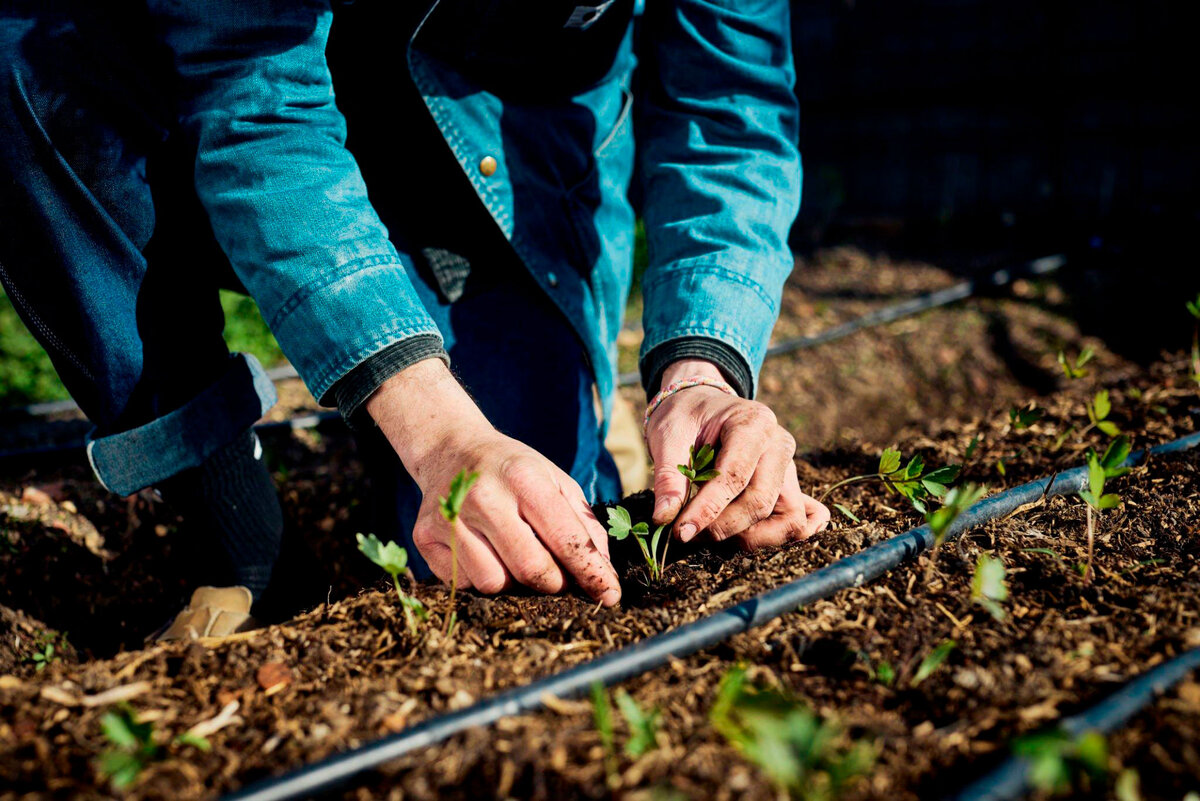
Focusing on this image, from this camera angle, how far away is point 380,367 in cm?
144

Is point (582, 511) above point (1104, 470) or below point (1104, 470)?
below

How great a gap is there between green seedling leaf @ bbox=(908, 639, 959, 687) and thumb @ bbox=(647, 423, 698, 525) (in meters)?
0.46

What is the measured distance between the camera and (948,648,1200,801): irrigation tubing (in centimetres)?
77

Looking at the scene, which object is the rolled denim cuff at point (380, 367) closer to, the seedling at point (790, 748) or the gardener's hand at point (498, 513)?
the gardener's hand at point (498, 513)

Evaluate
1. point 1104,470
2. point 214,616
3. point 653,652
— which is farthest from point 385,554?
point 1104,470

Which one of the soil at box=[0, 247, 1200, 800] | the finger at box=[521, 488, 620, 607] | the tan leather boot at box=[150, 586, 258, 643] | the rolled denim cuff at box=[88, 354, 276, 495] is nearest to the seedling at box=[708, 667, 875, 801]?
the soil at box=[0, 247, 1200, 800]

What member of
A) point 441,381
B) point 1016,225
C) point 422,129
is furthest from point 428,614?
point 1016,225

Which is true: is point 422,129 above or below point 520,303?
above

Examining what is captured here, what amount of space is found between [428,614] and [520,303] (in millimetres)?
1145

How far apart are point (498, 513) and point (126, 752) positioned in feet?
1.83

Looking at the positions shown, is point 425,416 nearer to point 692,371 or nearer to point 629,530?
point 629,530

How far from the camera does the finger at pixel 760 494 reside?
1356mm

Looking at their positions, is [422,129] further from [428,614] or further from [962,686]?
[962,686]

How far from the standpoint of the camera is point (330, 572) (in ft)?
7.70
